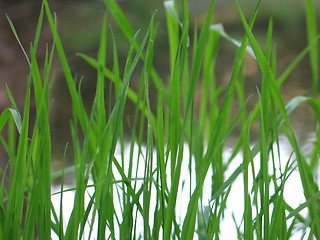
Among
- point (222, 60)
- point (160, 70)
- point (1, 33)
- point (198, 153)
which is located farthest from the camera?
point (222, 60)

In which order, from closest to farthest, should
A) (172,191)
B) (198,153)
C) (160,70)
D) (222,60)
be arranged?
(172,191)
(198,153)
(160,70)
(222,60)

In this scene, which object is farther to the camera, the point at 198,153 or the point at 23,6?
the point at 23,6

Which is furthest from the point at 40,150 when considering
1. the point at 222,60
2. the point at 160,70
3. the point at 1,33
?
the point at 222,60

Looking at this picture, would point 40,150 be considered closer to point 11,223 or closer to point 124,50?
point 11,223

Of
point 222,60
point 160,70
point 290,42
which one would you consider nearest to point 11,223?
point 160,70

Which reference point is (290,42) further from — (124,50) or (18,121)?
(18,121)

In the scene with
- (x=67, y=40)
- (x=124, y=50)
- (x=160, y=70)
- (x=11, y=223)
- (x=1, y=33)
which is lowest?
(x=11, y=223)

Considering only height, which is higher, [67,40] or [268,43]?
[67,40]
